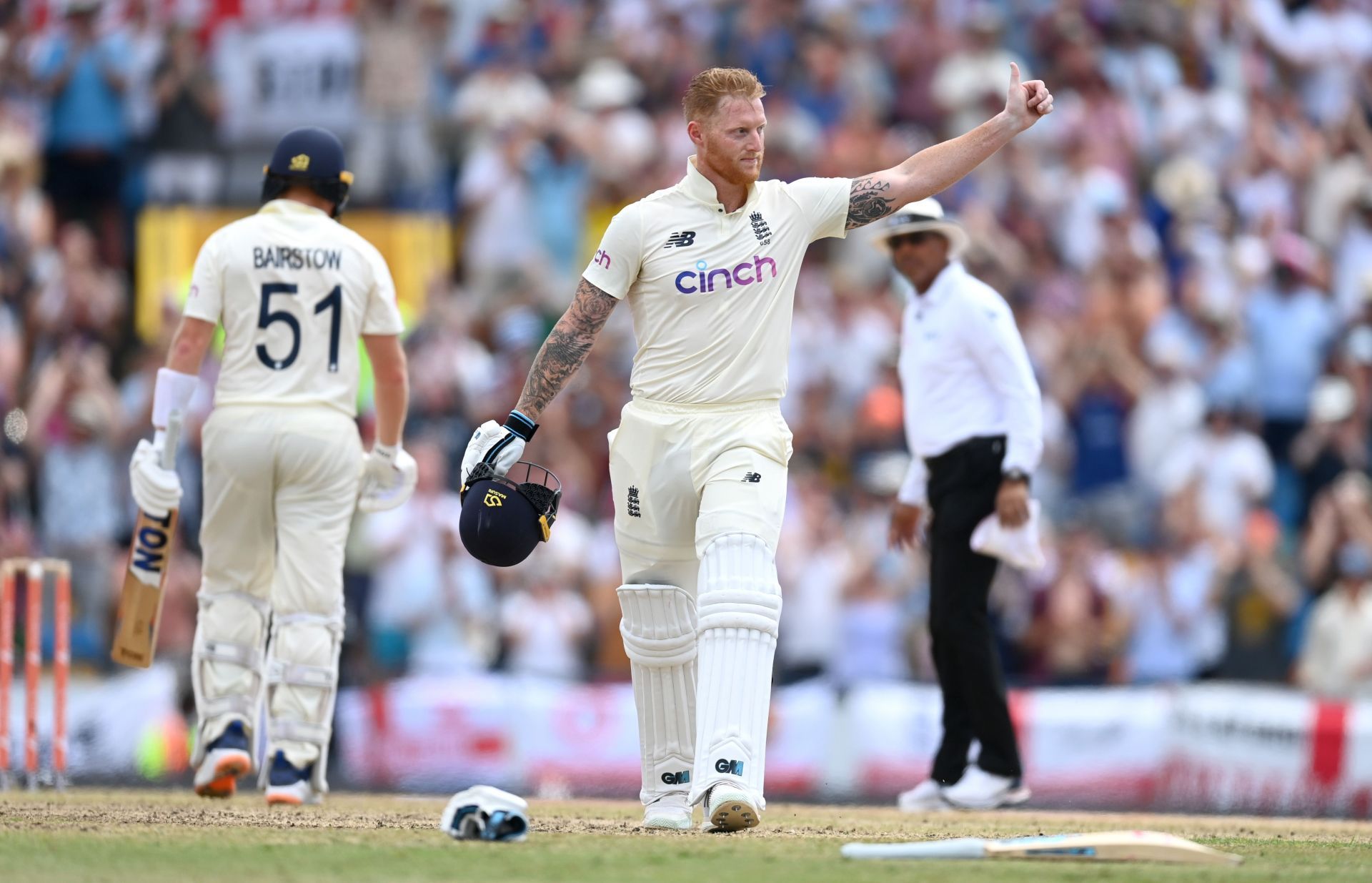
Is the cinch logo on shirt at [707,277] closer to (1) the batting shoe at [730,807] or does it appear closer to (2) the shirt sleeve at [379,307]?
(1) the batting shoe at [730,807]

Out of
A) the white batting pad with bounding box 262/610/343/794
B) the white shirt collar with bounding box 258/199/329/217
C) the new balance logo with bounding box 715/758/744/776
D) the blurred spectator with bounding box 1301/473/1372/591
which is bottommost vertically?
the new balance logo with bounding box 715/758/744/776

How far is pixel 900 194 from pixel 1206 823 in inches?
130

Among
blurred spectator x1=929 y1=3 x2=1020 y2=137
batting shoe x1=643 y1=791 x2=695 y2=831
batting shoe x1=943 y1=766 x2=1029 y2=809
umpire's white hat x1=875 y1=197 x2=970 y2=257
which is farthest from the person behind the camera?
blurred spectator x1=929 y1=3 x2=1020 y2=137

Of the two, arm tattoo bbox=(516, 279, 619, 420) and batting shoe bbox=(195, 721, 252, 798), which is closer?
arm tattoo bbox=(516, 279, 619, 420)

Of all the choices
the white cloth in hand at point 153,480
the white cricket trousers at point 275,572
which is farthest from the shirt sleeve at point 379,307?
the white cloth in hand at point 153,480

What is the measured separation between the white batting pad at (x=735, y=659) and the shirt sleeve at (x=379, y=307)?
106 inches

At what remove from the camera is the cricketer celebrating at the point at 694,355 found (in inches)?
293

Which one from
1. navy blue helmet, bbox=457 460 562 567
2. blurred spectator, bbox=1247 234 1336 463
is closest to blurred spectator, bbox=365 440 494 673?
blurred spectator, bbox=1247 234 1336 463

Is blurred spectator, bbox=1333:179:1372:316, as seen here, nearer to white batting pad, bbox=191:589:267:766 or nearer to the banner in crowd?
the banner in crowd

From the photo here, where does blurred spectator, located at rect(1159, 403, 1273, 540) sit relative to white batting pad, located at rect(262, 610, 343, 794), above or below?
above

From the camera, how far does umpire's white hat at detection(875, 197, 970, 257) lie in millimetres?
9891

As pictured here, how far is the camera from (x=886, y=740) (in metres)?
13.0

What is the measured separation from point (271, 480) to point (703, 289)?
2499mm

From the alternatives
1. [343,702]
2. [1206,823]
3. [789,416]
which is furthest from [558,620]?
[1206,823]
